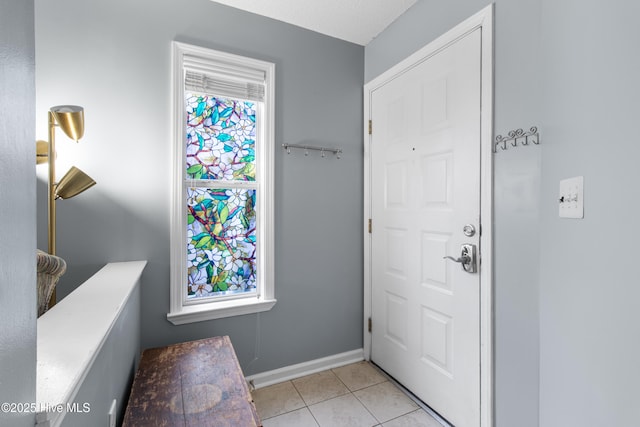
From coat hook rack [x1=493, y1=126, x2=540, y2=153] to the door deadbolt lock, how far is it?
49cm

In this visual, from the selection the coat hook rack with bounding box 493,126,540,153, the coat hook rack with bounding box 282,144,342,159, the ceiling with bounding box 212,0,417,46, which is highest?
the ceiling with bounding box 212,0,417,46

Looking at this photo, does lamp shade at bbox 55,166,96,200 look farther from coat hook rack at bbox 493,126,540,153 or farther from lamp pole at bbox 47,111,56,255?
coat hook rack at bbox 493,126,540,153

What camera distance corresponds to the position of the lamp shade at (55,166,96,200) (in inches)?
54.0

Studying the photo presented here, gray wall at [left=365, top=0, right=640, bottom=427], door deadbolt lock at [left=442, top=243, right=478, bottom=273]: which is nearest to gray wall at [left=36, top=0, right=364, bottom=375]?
door deadbolt lock at [left=442, top=243, right=478, bottom=273]

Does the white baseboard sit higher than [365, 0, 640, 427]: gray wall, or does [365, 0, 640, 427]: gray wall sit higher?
[365, 0, 640, 427]: gray wall

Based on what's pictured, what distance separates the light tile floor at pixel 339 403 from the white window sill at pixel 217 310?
0.54 meters

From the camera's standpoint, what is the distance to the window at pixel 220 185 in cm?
185

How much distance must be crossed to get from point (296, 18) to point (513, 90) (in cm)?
147

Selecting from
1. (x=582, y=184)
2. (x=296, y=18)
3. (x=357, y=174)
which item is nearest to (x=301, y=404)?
(x=357, y=174)

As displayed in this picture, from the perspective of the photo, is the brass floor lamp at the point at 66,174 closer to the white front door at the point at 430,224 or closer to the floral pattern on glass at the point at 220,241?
the floral pattern on glass at the point at 220,241

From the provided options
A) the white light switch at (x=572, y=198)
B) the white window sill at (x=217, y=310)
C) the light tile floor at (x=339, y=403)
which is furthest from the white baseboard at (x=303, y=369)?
the white light switch at (x=572, y=198)

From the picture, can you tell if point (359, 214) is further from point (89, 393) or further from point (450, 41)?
point (89, 393)

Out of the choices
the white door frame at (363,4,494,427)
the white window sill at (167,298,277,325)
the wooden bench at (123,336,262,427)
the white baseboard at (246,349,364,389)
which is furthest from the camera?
the white baseboard at (246,349,364,389)

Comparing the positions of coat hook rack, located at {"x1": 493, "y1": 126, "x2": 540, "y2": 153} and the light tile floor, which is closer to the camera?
coat hook rack, located at {"x1": 493, "y1": 126, "x2": 540, "y2": 153}
